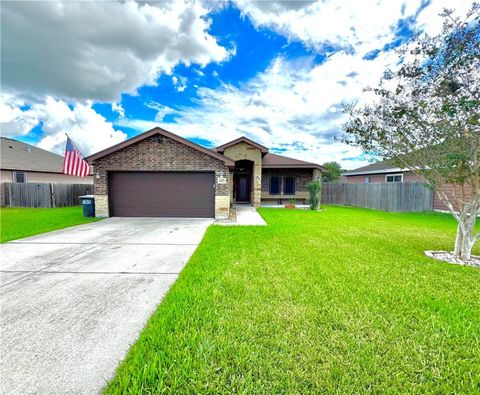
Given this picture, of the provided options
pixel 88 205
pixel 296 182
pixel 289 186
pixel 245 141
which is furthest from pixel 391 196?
pixel 88 205

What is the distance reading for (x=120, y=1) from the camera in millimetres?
7902

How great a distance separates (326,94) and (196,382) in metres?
16.1

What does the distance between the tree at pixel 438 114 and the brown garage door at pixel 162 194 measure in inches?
292

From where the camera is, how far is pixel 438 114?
4.78 meters

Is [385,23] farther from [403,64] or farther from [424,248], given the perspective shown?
[424,248]

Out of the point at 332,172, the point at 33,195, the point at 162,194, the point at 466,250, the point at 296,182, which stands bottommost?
the point at 466,250

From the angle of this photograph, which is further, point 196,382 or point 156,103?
point 156,103

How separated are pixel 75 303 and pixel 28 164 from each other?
74.5 ft

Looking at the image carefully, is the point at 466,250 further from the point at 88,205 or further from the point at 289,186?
the point at 88,205

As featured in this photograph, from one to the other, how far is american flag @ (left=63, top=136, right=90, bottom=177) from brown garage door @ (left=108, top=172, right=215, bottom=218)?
201 centimetres

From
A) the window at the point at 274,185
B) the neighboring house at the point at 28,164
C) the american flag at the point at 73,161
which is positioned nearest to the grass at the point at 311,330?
the american flag at the point at 73,161

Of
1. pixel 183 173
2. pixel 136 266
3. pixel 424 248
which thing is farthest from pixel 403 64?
pixel 183 173

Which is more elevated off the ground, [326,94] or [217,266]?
[326,94]

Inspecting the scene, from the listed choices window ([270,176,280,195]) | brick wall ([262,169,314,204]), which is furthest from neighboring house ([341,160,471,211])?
window ([270,176,280,195])
